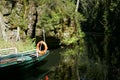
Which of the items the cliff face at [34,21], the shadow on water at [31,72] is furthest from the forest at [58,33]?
the shadow on water at [31,72]

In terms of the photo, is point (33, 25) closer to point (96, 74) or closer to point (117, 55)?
point (117, 55)

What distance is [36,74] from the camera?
21359mm

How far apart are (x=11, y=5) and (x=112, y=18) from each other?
22.1 meters

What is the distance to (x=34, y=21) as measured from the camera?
32.5 meters

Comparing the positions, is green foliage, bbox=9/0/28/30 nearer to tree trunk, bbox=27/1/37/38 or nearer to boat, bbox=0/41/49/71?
tree trunk, bbox=27/1/37/38

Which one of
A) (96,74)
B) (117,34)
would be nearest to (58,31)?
(117,34)

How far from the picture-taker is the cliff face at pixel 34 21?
2855cm

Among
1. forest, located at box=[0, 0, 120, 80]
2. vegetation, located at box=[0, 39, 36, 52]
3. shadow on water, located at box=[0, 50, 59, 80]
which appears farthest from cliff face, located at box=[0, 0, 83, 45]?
shadow on water, located at box=[0, 50, 59, 80]

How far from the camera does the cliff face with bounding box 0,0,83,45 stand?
93.7ft

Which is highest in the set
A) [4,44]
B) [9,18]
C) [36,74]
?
[9,18]

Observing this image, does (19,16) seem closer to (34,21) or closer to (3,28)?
(3,28)

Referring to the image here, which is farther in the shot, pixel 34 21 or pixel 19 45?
pixel 34 21

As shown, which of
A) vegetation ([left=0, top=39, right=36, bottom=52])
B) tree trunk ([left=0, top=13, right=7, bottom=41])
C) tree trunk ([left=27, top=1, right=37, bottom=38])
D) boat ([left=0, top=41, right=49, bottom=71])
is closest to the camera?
boat ([left=0, top=41, right=49, bottom=71])

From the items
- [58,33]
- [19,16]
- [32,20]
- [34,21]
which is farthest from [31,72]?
[58,33]
